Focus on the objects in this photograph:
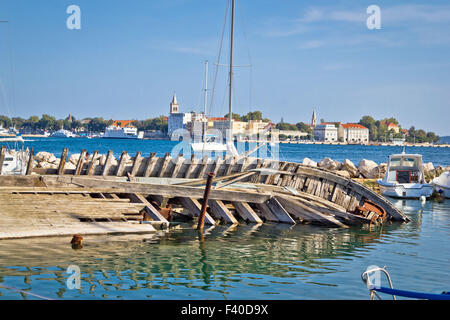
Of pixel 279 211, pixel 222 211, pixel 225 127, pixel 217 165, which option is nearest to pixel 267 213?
pixel 279 211

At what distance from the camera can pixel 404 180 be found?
35.3 meters

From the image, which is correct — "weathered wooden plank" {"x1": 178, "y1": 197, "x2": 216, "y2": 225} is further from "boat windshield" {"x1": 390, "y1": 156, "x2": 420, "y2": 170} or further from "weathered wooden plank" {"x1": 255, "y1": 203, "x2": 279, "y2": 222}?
"boat windshield" {"x1": 390, "y1": 156, "x2": 420, "y2": 170}

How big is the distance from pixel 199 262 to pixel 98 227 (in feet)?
Answer: 13.2

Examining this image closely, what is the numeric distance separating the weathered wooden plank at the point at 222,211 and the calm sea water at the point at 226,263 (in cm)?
51

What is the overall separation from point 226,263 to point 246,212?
6299 mm

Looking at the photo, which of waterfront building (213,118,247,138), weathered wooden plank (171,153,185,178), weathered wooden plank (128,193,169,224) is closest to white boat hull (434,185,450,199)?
waterfront building (213,118,247,138)

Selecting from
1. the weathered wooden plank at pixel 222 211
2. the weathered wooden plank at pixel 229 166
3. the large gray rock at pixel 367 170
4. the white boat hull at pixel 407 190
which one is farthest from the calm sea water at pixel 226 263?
the large gray rock at pixel 367 170

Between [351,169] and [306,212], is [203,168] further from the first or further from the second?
[351,169]

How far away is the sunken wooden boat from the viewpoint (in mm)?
15859

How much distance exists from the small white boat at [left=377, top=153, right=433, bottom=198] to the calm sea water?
1502cm

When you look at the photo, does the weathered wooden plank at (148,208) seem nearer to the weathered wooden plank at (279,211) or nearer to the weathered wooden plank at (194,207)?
the weathered wooden plank at (194,207)

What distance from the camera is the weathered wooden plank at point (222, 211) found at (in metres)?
19.4
